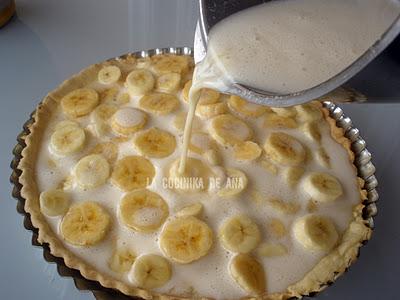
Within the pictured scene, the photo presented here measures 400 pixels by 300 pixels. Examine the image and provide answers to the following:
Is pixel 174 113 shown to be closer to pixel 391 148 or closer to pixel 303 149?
pixel 303 149

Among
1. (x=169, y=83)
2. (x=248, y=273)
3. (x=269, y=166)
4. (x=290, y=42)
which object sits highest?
(x=290, y=42)

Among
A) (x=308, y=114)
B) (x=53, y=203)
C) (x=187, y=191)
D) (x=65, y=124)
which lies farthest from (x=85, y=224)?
(x=308, y=114)

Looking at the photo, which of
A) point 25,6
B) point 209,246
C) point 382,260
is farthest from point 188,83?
point 25,6

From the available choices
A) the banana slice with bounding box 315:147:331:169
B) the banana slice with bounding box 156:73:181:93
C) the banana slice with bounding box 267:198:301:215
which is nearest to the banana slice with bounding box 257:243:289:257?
the banana slice with bounding box 267:198:301:215

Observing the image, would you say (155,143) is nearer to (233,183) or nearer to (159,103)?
(159,103)

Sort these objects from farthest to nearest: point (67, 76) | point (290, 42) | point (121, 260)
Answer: point (67, 76) → point (121, 260) → point (290, 42)

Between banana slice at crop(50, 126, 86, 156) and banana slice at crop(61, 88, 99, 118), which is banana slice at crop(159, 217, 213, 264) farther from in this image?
banana slice at crop(61, 88, 99, 118)
